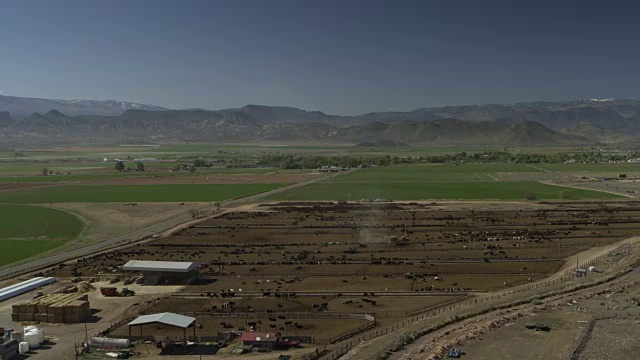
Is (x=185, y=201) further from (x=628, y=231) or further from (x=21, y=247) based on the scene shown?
(x=628, y=231)

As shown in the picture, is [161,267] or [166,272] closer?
[166,272]

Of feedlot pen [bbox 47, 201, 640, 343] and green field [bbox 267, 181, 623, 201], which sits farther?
green field [bbox 267, 181, 623, 201]

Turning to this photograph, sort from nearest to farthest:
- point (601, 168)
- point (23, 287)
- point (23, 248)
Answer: point (23, 287), point (23, 248), point (601, 168)

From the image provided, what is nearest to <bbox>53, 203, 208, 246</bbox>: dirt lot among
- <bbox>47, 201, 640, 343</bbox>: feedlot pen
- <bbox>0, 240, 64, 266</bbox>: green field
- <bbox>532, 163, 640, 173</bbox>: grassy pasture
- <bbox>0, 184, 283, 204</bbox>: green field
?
<bbox>0, 240, 64, 266</bbox>: green field

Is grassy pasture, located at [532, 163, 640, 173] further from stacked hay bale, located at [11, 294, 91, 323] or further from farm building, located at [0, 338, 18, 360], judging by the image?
farm building, located at [0, 338, 18, 360]

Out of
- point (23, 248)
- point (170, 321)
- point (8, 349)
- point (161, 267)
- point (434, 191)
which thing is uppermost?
point (434, 191)

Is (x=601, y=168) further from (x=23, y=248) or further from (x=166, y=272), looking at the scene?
(x=23, y=248)

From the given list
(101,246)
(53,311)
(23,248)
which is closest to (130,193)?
(23,248)
